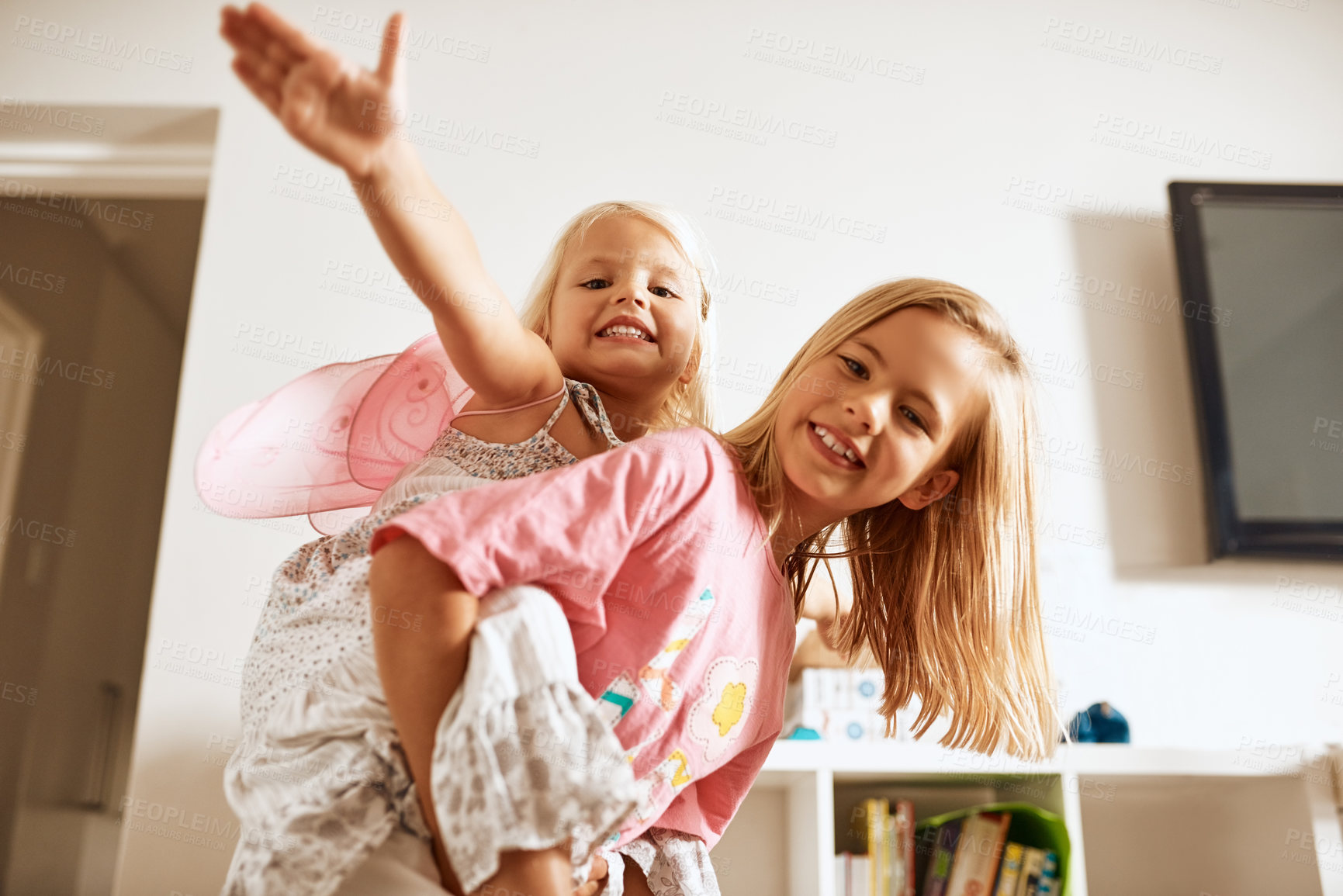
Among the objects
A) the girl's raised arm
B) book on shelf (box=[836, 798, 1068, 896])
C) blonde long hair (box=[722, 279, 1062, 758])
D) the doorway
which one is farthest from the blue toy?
the doorway

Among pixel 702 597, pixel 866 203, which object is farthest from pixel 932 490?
pixel 866 203

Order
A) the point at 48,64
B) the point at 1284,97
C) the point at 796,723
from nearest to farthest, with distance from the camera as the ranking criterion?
the point at 796,723 → the point at 48,64 → the point at 1284,97

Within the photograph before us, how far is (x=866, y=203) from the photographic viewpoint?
2.02 meters

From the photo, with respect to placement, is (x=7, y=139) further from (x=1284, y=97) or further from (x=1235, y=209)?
(x=1284, y=97)

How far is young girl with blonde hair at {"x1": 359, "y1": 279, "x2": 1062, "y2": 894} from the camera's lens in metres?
0.63

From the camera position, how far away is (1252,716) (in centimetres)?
180

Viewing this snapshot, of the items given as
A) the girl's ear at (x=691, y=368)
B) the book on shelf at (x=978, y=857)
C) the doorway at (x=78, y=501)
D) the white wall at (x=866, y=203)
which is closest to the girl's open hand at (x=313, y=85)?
the girl's ear at (x=691, y=368)

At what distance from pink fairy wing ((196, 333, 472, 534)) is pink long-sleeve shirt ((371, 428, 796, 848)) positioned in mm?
332

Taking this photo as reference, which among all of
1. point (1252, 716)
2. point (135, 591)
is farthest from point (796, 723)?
point (135, 591)

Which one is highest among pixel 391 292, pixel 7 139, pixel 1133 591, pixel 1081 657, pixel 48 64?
pixel 48 64

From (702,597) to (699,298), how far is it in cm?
47

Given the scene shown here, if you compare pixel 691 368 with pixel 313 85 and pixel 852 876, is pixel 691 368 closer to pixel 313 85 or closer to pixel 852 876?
pixel 313 85

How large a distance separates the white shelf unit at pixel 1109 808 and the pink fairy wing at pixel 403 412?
2.31ft

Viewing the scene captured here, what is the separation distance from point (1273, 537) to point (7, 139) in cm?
256
